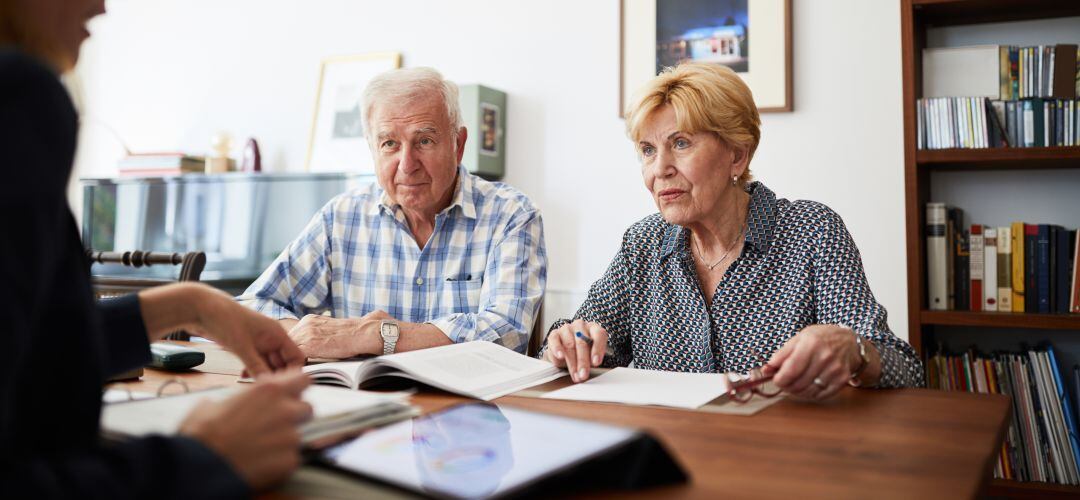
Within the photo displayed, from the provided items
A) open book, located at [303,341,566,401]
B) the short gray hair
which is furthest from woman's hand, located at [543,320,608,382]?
the short gray hair

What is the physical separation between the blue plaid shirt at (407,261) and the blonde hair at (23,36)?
123cm

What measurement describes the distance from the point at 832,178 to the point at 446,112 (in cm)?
149

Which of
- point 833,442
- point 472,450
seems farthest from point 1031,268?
point 472,450

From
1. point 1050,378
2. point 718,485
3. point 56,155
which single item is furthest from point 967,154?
point 56,155

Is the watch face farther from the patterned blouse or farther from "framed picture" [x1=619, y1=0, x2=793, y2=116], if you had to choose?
"framed picture" [x1=619, y1=0, x2=793, y2=116]

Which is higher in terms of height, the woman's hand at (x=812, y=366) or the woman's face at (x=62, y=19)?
the woman's face at (x=62, y=19)

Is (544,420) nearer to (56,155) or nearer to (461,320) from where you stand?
(56,155)

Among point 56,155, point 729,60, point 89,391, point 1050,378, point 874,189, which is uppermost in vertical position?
point 729,60

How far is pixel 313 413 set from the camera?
2.52 ft

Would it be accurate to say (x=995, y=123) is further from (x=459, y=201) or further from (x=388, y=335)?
(x=388, y=335)

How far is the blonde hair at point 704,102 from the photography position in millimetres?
1558

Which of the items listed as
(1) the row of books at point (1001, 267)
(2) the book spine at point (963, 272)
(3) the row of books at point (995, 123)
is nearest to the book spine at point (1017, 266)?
(1) the row of books at point (1001, 267)

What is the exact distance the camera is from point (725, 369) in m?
1.50

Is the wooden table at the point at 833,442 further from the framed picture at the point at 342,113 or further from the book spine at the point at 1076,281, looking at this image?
the framed picture at the point at 342,113
